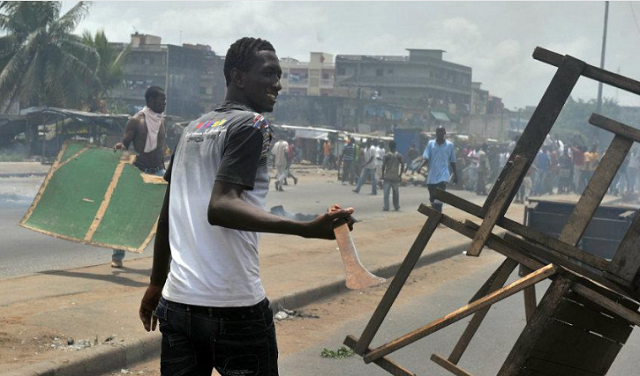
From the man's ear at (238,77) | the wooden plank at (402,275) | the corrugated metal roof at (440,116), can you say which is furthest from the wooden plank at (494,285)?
the corrugated metal roof at (440,116)

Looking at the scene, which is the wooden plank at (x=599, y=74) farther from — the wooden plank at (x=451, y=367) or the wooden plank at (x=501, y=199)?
the wooden plank at (x=451, y=367)

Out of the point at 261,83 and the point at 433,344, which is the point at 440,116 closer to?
the point at 433,344

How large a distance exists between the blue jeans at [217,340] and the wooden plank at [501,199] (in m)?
1.23

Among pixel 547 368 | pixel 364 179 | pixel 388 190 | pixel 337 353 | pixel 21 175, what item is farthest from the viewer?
pixel 21 175

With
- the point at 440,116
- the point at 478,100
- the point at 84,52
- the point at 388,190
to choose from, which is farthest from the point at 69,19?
the point at 478,100

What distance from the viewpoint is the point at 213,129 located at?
2.81 metres

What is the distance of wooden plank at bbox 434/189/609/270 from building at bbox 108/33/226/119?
5383 cm

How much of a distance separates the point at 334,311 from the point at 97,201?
8.33 ft

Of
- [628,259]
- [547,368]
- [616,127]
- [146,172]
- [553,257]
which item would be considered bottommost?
[547,368]

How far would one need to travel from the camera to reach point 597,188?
4.38 metres

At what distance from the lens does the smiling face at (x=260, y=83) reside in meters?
2.97

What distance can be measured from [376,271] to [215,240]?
22.3ft

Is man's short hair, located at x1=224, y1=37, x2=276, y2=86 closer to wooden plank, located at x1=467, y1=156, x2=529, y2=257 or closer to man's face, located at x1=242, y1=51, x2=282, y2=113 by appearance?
man's face, located at x1=242, y1=51, x2=282, y2=113

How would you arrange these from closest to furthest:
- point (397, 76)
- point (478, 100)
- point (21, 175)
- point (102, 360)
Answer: point (102, 360)
point (21, 175)
point (397, 76)
point (478, 100)
